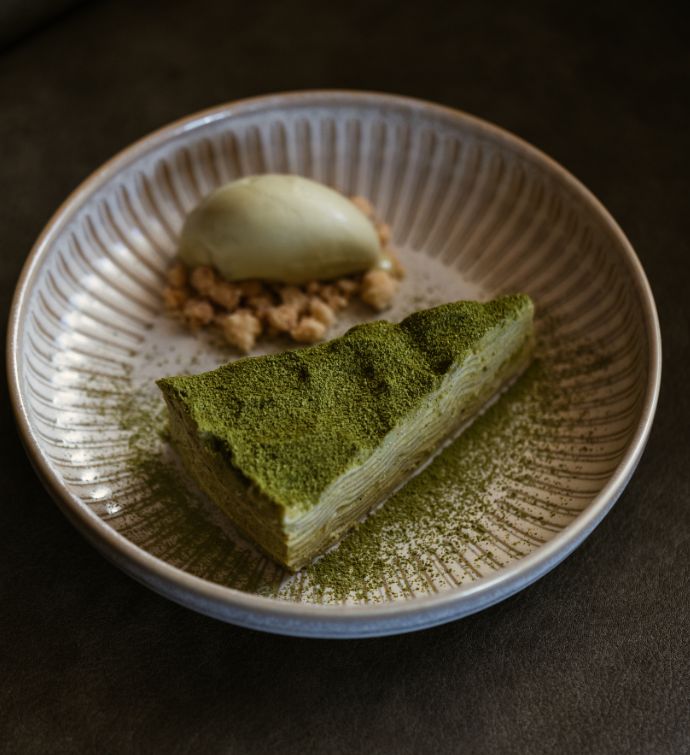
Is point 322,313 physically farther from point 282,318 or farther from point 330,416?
point 330,416

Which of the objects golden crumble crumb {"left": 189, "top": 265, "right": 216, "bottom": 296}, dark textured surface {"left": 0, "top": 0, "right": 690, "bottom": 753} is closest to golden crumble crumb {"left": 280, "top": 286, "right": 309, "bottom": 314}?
golden crumble crumb {"left": 189, "top": 265, "right": 216, "bottom": 296}

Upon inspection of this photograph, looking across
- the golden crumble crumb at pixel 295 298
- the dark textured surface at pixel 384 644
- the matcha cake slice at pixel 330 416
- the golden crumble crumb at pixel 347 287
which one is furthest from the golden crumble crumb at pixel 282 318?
the dark textured surface at pixel 384 644

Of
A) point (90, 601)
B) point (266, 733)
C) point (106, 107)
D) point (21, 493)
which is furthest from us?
point (106, 107)

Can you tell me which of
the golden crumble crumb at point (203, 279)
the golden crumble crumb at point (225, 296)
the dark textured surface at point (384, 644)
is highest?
the golden crumble crumb at point (203, 279)

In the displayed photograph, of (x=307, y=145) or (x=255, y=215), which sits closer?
(x=255, y=215)

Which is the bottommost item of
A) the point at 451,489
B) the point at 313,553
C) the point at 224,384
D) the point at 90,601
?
the point at 451,489

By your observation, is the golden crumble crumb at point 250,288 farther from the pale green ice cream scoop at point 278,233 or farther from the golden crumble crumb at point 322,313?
the golden crumble crumb at point 322,313

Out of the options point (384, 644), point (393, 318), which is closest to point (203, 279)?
point (393, 318)

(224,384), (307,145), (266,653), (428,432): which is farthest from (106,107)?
(266,653)

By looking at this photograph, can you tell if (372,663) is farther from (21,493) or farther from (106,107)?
(106,107)
